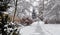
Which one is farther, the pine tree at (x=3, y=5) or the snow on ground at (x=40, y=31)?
the snow on ground at (x=40, y=31)

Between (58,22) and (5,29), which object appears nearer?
(5,29)

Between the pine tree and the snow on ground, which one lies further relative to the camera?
the snow on ground

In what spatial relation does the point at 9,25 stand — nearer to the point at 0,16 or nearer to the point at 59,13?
the point at 0,16

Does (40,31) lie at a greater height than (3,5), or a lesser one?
lesser

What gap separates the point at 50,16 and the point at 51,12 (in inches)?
21.2

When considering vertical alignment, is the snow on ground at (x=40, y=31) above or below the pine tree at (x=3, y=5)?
below

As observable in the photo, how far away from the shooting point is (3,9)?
217 cm

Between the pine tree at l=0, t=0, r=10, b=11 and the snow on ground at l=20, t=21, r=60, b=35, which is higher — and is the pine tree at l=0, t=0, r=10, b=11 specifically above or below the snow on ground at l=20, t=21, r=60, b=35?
above

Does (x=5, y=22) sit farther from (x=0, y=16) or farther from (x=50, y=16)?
(x=50, y=16)

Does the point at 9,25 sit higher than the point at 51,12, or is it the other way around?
the point at 9,25

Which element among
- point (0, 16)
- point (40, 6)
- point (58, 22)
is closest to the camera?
point (0, 16)

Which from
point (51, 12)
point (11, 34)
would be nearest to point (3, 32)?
point (11, 34)

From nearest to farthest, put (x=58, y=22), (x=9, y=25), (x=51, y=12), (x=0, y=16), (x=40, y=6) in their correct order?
(x=0, y=16) → (x=9, y=25) → (x=58, y=22) → (x=51, y=12) → (x=40, y=6)

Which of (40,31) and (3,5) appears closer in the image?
(3,5)
